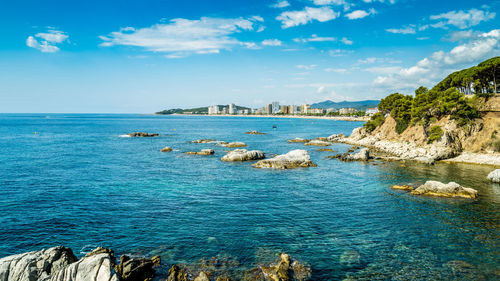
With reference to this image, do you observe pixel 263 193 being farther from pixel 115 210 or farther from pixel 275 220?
pixel 115 210

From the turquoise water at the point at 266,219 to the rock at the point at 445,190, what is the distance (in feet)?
4.64

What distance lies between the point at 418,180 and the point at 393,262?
2809 centimetres

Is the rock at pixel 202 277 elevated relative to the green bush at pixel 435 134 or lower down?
lower down

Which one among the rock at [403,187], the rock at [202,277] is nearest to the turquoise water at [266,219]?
the rock at [403,187]

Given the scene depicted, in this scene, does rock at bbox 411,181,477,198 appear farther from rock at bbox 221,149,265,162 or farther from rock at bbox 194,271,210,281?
rock at bbox 221,149,265,162

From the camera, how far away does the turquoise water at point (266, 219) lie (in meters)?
20.8

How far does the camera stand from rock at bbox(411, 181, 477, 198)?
35.1 metres

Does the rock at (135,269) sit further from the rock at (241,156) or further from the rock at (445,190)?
the rock at (241,156)

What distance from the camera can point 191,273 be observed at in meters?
18.6

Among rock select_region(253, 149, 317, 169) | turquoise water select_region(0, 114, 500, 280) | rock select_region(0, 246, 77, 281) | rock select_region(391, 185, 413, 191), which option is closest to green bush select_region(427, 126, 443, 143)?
turquoise water select_region(0, 114, 500, 280)

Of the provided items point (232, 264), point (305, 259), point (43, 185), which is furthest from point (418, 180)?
point (43, 185)

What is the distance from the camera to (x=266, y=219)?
2838 centimetres

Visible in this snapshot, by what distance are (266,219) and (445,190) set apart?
78.2ft

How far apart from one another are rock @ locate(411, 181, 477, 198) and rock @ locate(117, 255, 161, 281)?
32.9 meters
